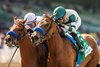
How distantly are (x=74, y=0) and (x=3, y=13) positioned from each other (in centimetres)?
980

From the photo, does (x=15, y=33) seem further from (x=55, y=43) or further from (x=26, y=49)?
(x=55, y=43)

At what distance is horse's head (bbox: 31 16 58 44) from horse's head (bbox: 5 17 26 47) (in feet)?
1.25

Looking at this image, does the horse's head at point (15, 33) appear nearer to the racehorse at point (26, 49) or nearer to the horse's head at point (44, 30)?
the racehorse at point (26, 49)

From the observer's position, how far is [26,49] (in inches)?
313

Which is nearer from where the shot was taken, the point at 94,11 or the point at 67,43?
the point at 67,43

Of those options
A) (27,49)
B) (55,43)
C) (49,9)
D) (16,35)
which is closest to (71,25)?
(55,43)

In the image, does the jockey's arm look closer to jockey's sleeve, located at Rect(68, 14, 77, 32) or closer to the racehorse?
jockey's sleeve, located at Rect(68, 14, 77, 32)

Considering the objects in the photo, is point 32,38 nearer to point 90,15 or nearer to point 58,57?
point 58,57

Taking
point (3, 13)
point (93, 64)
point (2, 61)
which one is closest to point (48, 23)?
point (93, 64)

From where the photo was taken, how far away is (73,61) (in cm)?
812

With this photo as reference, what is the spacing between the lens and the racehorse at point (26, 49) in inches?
303

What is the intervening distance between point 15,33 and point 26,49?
0.50 meters

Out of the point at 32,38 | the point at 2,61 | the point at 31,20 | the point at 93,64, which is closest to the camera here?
the point at 32,38

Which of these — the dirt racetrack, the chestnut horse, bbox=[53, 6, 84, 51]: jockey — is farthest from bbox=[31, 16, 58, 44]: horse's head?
the dirt racetrack
